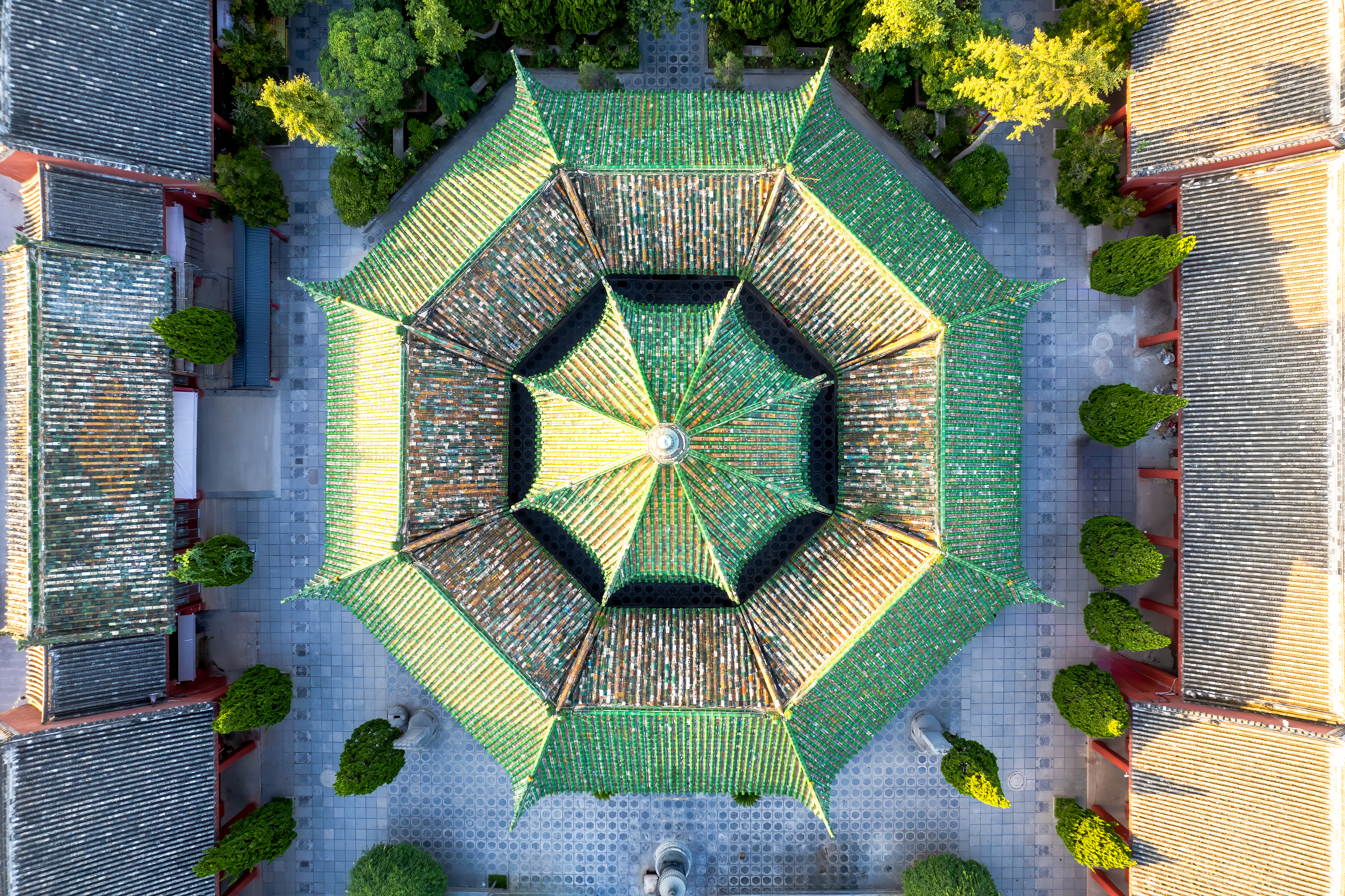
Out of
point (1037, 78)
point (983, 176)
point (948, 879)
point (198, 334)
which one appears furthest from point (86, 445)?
point (948, 879)

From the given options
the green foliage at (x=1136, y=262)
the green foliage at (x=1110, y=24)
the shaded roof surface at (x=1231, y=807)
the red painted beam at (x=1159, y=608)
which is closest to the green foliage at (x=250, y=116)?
the green foliage at (x=1110, y=24)

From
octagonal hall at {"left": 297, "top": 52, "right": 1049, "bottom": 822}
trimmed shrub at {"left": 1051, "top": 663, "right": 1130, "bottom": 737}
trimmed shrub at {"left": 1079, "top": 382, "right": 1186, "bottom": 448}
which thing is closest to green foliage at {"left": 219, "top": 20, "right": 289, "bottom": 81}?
octagonal hall at {"left": 297, "top": 52, "right": 1049, "bottom": 822}

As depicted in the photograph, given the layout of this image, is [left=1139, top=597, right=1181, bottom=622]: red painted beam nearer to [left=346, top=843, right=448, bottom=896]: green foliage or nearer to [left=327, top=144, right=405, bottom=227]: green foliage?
[left=346, top=843, right=448, bottom=896]: green foliage

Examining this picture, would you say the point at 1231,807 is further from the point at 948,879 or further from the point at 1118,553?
the point at 948,879

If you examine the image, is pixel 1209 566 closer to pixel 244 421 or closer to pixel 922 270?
pixel 922 270

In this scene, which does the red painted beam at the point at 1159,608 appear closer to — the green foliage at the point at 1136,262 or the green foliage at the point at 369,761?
the green foliage at the point at 1136,262

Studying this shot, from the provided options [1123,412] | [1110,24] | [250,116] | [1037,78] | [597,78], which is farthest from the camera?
[250,116]
